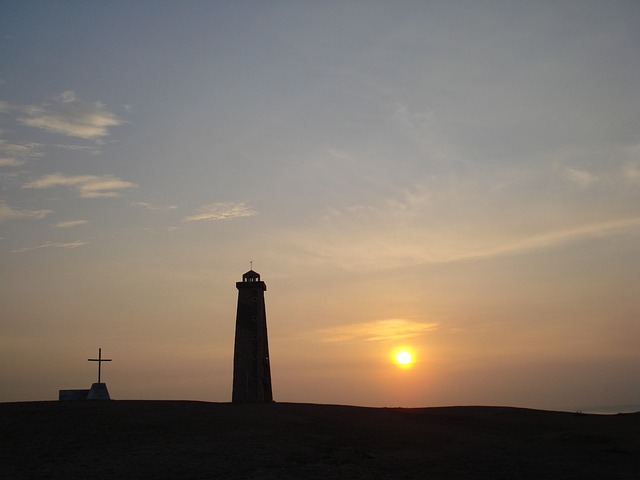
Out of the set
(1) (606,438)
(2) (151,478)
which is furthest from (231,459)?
(1) (606,438)

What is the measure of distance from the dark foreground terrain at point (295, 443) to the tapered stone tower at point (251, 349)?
1576 cm

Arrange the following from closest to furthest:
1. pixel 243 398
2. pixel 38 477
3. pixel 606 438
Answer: pixel 38 477, pixel 606 438, pixel 243 398

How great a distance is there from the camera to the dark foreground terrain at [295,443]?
2367 centimetres

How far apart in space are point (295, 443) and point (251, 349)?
27.4 m

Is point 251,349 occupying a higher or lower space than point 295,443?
higher

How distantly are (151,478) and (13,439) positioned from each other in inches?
331

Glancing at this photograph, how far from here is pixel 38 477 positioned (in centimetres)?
2169

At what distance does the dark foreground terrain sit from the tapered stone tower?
15761 mm

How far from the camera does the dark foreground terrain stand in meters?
23.7

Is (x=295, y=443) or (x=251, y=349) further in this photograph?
(x=251, y=349)

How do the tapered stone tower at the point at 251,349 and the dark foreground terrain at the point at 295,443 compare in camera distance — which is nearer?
the dark foreground terrain at the point at 295,443

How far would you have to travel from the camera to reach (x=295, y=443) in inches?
1088

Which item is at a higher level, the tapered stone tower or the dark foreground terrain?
the tapered stone tower

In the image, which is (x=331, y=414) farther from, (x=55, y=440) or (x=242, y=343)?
(x=242, y=343)
